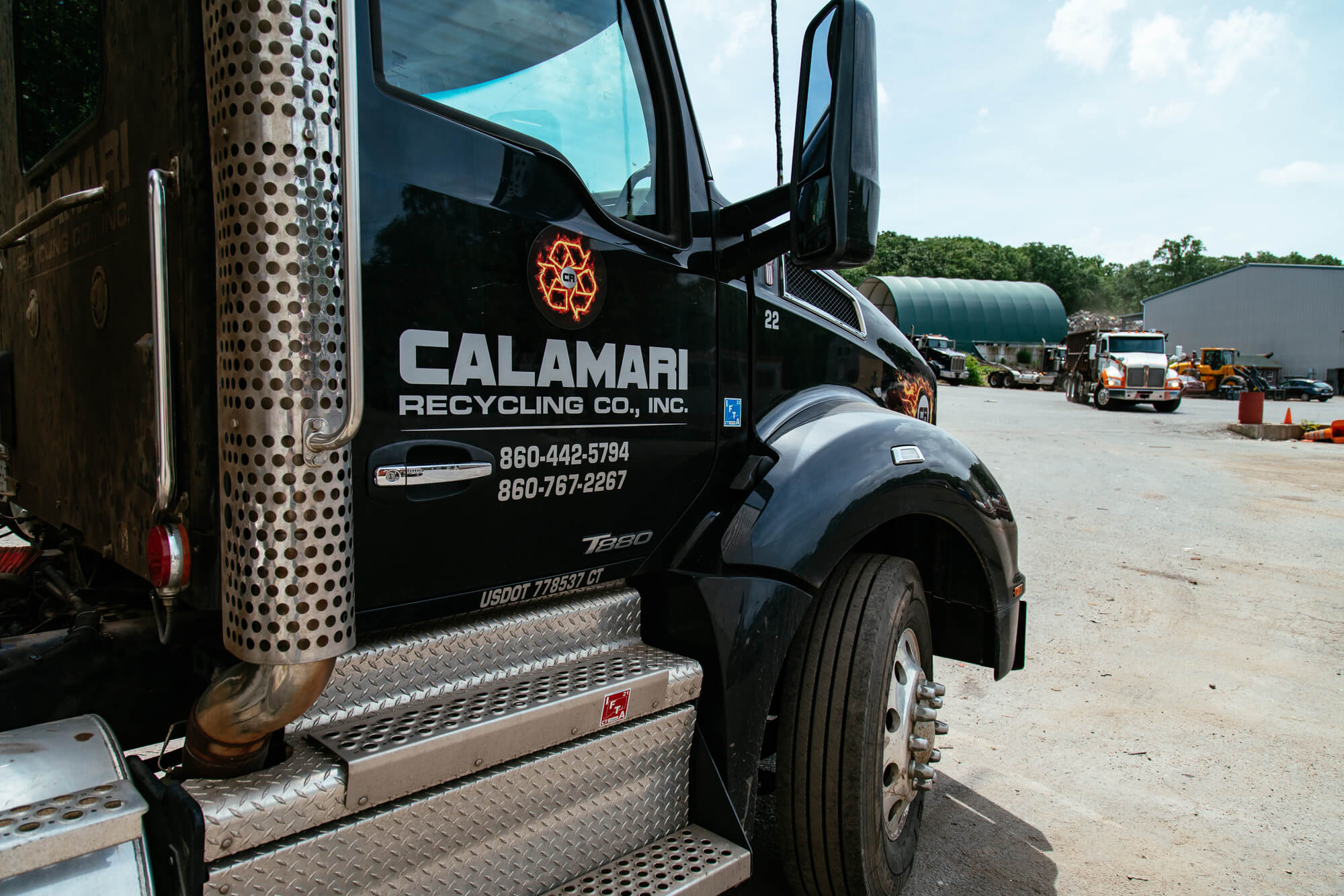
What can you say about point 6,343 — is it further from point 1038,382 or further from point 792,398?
point 1038,382

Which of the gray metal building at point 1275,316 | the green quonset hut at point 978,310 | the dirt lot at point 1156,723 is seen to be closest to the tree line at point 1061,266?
the green quonset hut at point 978,310

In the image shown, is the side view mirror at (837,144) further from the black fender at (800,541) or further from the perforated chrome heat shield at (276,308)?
the perforated chrome heat shield at (276,308)

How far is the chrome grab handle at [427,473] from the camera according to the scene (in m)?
1.62

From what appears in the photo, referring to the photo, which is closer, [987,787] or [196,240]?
[196,240]

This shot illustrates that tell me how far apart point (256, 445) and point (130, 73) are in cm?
89

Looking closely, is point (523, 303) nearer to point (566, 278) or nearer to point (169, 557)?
point (566, 278)

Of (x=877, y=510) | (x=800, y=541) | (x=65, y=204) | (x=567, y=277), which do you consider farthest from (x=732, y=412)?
(x=65, y=204)

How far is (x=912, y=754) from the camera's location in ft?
9.11

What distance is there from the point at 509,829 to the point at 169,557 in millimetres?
852

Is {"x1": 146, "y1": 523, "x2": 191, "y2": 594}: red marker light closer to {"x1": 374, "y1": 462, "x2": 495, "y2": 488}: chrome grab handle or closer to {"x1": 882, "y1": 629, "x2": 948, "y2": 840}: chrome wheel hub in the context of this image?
{"x1": 374, "y1": 462, "x2": 495, "y2": 488}: chrome grab handle

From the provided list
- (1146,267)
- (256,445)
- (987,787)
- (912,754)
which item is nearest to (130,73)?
(256,445)

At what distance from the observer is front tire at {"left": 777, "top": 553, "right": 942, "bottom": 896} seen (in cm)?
245

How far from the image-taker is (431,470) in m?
1.68

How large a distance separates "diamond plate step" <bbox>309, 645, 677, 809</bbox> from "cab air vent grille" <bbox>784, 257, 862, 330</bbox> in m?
1.27
